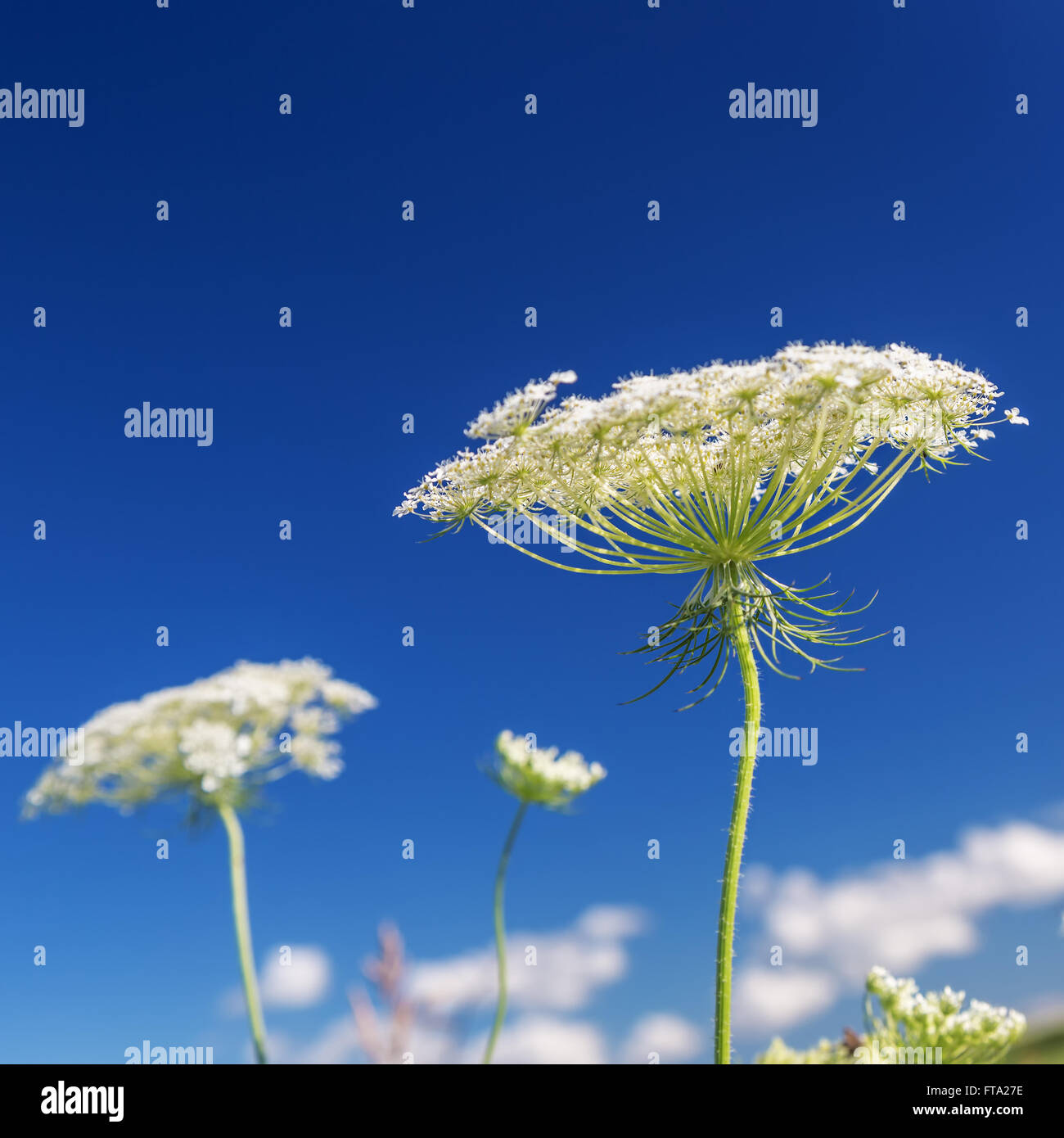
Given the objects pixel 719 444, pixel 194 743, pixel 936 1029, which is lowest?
pixel 936 1029

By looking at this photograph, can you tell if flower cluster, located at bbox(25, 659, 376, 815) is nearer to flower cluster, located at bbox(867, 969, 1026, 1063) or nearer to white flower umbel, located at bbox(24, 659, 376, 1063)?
white flower umbel, located at bbox(24, 659, 376, 1063)

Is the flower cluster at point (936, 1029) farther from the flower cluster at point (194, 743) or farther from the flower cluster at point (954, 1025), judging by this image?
the flower cluster at point (194, 743)

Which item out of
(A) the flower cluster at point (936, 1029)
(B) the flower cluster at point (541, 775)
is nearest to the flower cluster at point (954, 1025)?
(A) the flower cluster at point (936, 1029)

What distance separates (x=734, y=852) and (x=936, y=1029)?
1.86 m

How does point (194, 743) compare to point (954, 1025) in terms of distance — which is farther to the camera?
point (954, 1025)

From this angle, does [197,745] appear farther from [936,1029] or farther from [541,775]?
[936,1029]

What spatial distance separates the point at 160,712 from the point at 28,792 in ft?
2.01

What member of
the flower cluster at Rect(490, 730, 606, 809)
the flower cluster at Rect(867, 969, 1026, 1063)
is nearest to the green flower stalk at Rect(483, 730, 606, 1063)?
the flower cluster at Rect(490, 730, 606, 809)

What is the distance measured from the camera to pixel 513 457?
247 inches

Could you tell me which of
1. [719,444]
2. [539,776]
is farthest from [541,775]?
[719,444]

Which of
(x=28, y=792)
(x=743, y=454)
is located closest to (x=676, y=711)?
(x=743, y=454)

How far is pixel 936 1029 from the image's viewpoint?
549 centimetres
